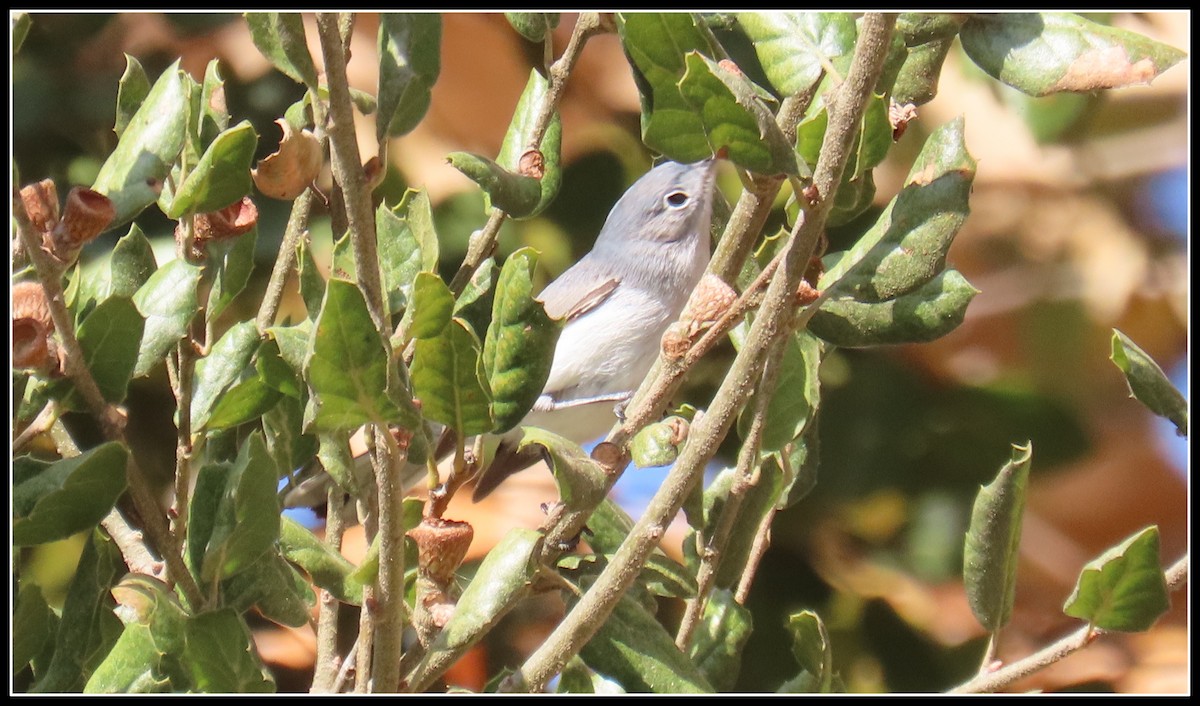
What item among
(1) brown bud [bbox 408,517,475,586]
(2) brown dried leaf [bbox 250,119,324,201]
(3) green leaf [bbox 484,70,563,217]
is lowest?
(1) brown bud [bbox 408,517,475,586]

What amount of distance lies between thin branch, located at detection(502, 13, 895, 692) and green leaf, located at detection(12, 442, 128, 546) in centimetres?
35

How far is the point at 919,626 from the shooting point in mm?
2244

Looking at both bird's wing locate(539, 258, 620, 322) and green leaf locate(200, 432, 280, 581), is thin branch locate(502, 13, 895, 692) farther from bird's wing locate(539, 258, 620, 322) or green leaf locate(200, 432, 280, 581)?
bird's wing locate(539, 258, 620, 322)

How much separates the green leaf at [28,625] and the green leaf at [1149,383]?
0.99m

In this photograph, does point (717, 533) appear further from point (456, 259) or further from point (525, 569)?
point (456, 259)

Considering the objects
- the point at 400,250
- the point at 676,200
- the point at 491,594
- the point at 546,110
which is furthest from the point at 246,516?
the point at 676,200

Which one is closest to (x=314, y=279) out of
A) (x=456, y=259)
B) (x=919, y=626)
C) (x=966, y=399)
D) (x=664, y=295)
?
(x=456, y=259)

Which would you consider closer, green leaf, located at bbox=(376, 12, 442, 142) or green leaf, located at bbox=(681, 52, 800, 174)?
green leaf, located at bbox=(681, 52, 800, 174)

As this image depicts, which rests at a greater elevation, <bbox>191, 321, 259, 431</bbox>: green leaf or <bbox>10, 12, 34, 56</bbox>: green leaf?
<bbox>10, 12, 34, 56</bbox>: green leaf

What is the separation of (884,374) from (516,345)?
5.39 feet

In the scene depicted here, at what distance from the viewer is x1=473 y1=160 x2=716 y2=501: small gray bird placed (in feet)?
7.28

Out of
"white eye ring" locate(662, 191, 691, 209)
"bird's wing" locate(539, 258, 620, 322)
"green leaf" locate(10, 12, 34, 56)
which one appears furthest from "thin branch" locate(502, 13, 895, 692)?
"white eye ring" locate(662, 191, 691, 209)

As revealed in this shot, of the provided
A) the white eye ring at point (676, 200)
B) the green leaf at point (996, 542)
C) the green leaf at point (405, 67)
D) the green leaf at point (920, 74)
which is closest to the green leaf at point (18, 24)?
the green leaf at point (405, 67)

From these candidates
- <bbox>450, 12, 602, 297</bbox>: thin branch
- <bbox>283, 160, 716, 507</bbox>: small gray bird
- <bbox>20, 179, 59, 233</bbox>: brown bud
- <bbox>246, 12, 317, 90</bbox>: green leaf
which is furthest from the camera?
<bbox>283, 160, 716, 507</bbox>: small gray bird
